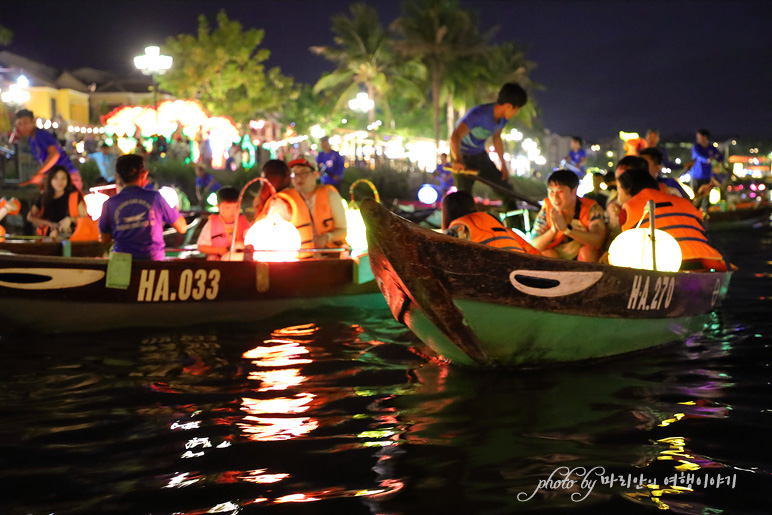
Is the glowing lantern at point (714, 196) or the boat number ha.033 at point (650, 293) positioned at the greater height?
the glowing lantern at point (714, 196)

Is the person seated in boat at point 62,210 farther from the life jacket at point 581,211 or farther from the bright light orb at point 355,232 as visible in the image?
the life jacket at point 581,211

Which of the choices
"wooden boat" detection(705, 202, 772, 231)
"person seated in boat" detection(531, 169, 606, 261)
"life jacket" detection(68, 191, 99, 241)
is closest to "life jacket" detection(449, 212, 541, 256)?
"person seated in boat" detection(531, 169, 606, 261)

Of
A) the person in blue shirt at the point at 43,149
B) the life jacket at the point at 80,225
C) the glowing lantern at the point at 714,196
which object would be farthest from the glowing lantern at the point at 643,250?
the glowing lantern at the point at 714,196

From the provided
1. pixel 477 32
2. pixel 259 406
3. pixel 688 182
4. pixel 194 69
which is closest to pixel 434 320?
pixel 259 406

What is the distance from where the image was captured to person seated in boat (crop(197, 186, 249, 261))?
8.36 metres

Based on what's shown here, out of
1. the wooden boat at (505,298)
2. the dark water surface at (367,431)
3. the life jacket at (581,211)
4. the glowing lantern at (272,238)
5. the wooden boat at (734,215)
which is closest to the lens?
the dark water surface at (367,431)

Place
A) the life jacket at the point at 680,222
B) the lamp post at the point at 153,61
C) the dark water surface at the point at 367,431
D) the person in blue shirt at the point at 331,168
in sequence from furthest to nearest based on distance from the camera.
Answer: the lamp post at the point at 153,61 < the person in blue shirt at the point at 331,168 < the life jacket at the point at 680,222 < the dark water surface at the point at 367,431

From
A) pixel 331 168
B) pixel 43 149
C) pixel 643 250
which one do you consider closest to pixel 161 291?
pixel 643 250

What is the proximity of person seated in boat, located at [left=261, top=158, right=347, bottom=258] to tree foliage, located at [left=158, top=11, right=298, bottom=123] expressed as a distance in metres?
27.9

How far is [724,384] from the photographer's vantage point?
5.46 meters

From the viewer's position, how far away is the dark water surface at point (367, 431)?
3477mm

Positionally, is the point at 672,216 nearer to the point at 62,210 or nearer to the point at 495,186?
the point at 495,186

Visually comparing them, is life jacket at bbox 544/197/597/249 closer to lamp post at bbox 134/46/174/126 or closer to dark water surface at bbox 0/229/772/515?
dark water surface at bbox 0/229/772/515

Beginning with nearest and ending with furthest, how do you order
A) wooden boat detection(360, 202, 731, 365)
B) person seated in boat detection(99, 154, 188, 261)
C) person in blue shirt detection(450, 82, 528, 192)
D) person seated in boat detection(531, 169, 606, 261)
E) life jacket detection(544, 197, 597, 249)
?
wooden boat detection(360, 202, 731, 365) < person seated in boat detection(531, 169, 606, 261) < life jacket detection(544, 197, 597, 249) < person seated in boat detection(99, 154, 188, 261) < person in blue shirt detection(450, 82, 528, 192)
